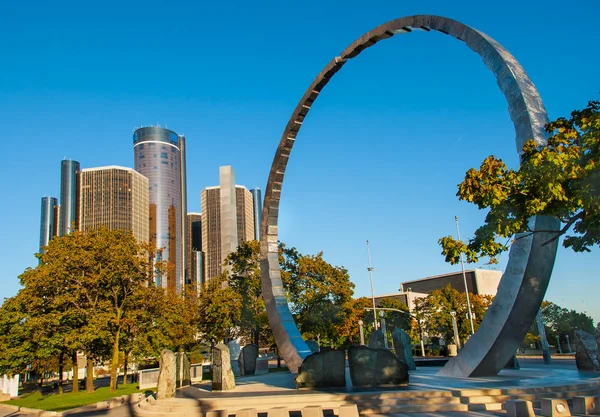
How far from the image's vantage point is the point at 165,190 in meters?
178

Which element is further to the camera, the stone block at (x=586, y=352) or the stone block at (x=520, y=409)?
the stone block at (x=586, y=352)

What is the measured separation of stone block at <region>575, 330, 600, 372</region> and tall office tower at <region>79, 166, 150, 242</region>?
478 feet

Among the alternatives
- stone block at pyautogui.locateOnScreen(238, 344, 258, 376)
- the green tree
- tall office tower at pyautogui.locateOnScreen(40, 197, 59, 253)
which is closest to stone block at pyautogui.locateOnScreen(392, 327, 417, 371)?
stone block at pyautogui.locateOnScreen(238, 344, 258, 376)

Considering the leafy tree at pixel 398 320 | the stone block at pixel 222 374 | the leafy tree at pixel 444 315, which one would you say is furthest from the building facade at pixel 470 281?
the stone block at pixel 222 374

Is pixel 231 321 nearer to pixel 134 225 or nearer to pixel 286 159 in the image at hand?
pixel 286 159

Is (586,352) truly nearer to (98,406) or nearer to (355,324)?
(98,406)

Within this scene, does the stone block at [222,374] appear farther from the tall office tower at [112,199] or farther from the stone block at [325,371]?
the tall office tower at [112,199]

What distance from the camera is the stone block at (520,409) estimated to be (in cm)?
1092

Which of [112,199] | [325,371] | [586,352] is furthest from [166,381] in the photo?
[112,199]

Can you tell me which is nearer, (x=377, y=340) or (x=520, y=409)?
(x=520, y=409)

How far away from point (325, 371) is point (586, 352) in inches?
345

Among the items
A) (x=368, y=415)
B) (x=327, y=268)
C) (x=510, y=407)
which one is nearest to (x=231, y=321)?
(x=327, y=268)

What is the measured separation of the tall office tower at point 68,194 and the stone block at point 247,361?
153488 mm

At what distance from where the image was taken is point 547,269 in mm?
14586
